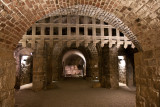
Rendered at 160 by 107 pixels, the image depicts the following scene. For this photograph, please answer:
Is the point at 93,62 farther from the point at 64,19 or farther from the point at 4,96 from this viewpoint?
the point at 4,96

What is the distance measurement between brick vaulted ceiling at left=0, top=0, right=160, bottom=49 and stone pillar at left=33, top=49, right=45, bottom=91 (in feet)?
15.6

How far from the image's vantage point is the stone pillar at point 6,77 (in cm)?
302

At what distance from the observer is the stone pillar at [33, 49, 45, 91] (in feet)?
25.3

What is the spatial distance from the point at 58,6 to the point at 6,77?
7.32 ft

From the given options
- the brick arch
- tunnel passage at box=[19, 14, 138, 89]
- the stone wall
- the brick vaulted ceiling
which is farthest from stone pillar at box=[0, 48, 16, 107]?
tunnel passage at box=[19, 14, 138, 89]

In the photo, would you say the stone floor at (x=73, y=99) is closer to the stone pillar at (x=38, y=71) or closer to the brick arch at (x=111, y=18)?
the stone pillar at (x=38, y=71)

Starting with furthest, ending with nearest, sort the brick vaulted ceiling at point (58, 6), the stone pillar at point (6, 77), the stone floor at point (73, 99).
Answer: the stone floor at point (73, 99), the stone pillar at point (6, 77), the brick vaulted ceiling at point (58, 6)

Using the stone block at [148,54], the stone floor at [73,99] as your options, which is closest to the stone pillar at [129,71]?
the stone floor at [73,99]

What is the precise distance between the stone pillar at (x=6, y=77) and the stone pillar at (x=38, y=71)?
4365mm

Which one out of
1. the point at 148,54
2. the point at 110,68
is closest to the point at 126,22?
the point at 148,54

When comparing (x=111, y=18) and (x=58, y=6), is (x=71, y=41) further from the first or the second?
(x=58, y=6)

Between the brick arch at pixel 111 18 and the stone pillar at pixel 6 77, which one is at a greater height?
the brick arch at pixel 111 18

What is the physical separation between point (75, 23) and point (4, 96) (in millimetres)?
5972

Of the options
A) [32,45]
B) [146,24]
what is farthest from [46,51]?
[146,24]
